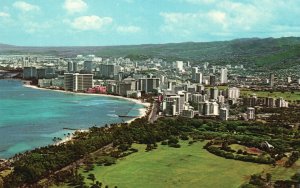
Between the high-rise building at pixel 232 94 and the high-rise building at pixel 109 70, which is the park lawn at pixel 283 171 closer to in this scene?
the high-rise building at pixel 232 94

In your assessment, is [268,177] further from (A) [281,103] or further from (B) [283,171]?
(A) [281,103]

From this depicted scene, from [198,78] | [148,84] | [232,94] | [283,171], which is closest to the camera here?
[283,171]

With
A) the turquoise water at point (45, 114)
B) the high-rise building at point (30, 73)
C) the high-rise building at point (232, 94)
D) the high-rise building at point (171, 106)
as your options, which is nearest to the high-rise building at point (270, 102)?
the high-rise building at point (232, 94)

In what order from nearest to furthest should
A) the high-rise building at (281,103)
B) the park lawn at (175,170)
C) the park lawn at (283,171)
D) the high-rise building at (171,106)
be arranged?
1. the park lawn at (175,170)
2. the park lawn at (283,171)
3. the high-rise building at (171,106)
4. the high-rise building at (281,103)

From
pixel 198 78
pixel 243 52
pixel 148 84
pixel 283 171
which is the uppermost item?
pixel 243 52

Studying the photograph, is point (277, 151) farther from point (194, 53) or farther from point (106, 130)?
point (194, 53)

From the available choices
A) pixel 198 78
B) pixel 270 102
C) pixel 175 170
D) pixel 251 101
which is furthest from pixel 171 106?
pixel 198 78
